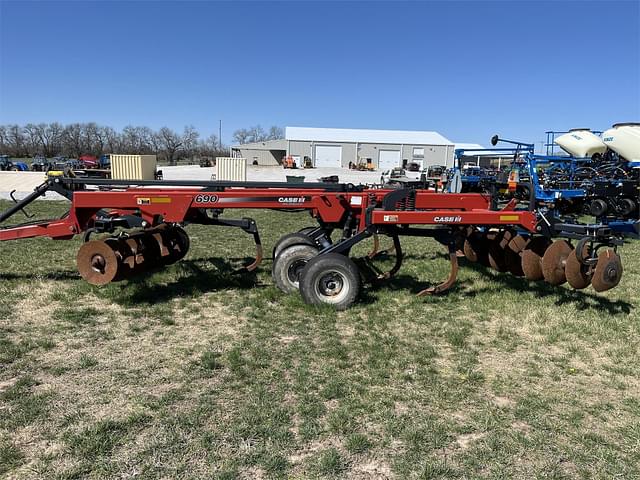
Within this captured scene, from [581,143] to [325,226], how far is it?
8169 millimetres

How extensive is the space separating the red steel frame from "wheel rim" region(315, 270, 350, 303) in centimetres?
74

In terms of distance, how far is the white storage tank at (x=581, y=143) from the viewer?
37.2 ft

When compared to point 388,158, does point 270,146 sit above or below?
above

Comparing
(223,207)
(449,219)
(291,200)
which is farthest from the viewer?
(291,200)

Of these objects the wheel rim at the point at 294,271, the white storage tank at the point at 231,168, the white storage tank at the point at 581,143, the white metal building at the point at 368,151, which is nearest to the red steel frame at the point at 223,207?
the wheel rim at the point at 294,271

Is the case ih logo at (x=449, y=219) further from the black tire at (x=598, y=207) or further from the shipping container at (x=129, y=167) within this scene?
the shipping container at (x=129, y=167)

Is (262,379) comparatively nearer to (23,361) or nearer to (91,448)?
(91,448)

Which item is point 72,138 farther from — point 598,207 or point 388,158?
point 598,207

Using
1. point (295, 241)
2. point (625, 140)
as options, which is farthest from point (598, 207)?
point (295, 241)

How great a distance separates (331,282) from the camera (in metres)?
5.65

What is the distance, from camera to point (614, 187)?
405 inches

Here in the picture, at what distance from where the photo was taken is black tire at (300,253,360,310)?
5.53 metres

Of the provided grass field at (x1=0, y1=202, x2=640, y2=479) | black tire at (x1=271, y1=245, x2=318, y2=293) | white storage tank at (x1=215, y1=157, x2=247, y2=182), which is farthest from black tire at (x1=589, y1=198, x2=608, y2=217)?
white storage tank at (x1=215, y1=157, x2=247, y2=182)

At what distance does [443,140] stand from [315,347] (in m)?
59.1
